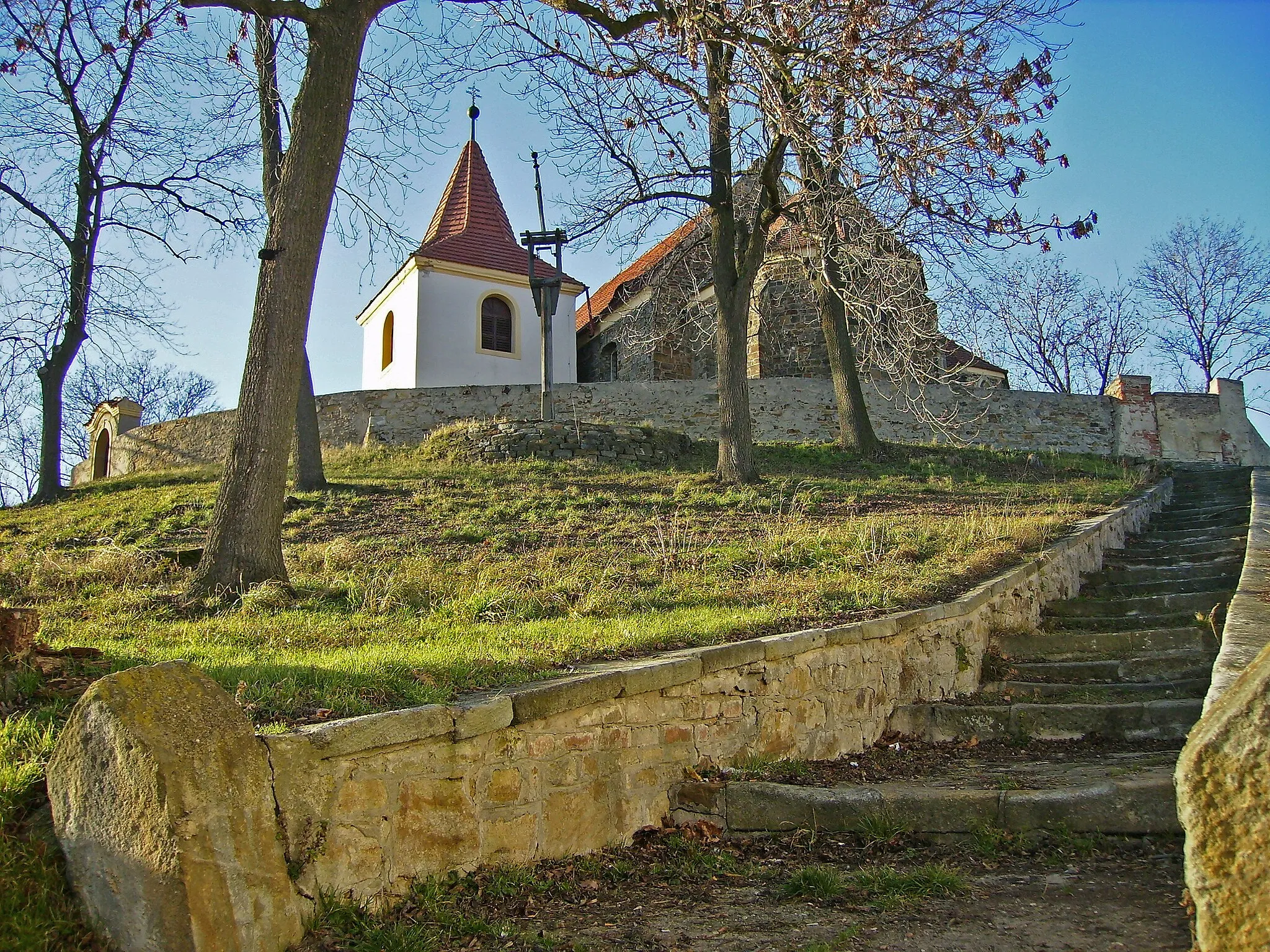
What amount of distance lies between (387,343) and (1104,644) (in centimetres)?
2570

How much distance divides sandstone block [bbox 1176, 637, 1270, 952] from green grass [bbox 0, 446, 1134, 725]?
2.74 metres

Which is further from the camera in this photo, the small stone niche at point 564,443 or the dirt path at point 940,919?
the small stone niche at point 564,443

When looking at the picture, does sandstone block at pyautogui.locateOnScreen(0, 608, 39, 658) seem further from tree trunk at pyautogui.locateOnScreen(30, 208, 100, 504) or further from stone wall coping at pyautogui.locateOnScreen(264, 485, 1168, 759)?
tree trunk at pyautogui.locateOnScreen(30, 208, 100, 504)

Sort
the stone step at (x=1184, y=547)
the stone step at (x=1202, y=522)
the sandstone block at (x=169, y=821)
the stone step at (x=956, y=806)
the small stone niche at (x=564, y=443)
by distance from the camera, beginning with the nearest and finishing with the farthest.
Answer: the sandstone block at (x=169, y=821)
the stone step at (x=956, y=806)
the stone step at (x=1184, y=547)
the stone step at (x=1202, y=522)
the small stone niche at (x=564, y=443)

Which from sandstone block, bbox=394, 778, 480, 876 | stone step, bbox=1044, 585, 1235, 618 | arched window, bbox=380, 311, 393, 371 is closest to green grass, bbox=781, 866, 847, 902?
sandstone block, bbox=394, 778, 480, 876

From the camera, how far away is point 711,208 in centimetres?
1388

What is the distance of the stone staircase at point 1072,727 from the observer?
170 inches

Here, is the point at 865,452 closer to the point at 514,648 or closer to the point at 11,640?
the point at 514,648

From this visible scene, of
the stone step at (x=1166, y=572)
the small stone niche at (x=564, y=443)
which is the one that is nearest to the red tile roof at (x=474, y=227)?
the small stone niche at (x=564, y=443)

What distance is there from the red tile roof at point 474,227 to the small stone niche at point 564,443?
11128mm

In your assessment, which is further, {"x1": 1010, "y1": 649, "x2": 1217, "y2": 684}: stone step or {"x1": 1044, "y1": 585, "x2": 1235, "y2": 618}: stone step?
{"x1": 1044, "y1": 585, "x2": 1235, "y2": 618}: stone step

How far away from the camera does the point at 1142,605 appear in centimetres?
748

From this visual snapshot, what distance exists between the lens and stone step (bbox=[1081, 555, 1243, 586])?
803 centimetres

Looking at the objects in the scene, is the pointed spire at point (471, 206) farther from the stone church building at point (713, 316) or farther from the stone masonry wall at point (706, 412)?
the stone masonry wall at point (706, 412)
